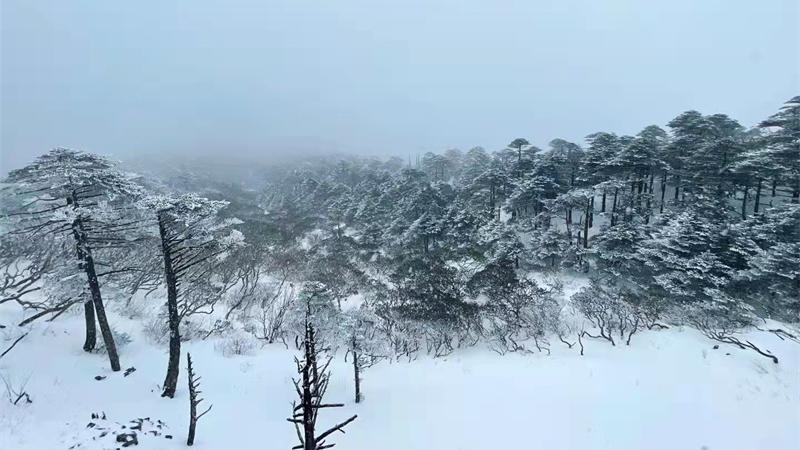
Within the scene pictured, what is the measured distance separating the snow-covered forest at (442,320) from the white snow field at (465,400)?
109mm

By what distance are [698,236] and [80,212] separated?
38.3m

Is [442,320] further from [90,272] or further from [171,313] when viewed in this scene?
[90,272]

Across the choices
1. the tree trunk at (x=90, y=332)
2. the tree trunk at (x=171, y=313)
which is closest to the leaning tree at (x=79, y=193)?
the tree trunk at (x=171, y=313)

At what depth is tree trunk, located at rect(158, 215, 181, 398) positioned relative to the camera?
1644 cm

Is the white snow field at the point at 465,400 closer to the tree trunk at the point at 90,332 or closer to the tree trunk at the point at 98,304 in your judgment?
the tree trunk at the point at 90,332

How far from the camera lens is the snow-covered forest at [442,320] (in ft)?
53.1

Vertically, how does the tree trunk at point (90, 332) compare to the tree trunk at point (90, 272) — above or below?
below

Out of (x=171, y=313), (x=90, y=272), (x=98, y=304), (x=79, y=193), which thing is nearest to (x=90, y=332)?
(x=98, y=304)

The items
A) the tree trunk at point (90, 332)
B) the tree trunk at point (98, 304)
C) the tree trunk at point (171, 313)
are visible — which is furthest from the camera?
the tree trunk at point (90, 332)

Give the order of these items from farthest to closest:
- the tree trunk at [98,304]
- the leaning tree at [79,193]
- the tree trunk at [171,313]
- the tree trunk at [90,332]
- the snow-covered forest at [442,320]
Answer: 1. the tree trunk at [90,332]
2. the tree trunk at [98,304]
3. the tree trunk at [171,313]
4. the snow-covered forest at [442,320]
5. the leaning tree at [79,193]

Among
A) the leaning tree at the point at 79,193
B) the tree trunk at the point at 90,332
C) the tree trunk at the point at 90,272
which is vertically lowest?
the tree trunk at the point at 90,332

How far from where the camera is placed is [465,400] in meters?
20.1

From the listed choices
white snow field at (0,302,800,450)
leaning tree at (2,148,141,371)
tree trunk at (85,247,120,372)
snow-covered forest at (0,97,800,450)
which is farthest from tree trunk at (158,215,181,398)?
tree trunk at (85,247,120,372)

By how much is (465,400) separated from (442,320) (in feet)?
28.4
